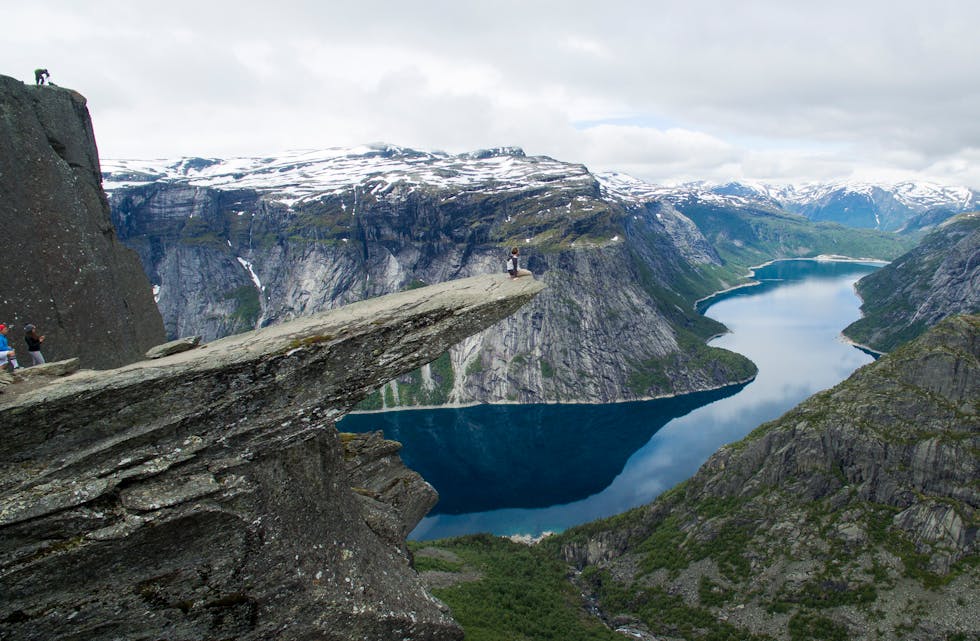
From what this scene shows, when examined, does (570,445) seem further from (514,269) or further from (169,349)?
(169,349)

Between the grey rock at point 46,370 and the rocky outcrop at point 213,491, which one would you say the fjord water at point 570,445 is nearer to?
the rocky outcrop at point 213,491

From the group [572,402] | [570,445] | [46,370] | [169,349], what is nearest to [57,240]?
[169,349]

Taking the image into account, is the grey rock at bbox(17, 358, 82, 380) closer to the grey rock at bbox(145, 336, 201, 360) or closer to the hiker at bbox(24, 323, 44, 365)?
the grey rock at bbox(145, 336, 201, 360)

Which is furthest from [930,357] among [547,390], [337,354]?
[547,390]

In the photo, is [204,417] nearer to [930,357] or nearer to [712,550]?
[712,550]

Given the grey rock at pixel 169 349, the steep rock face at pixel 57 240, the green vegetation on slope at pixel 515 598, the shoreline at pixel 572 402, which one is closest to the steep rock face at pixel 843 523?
the green vegetation on slope at pixel 515 598

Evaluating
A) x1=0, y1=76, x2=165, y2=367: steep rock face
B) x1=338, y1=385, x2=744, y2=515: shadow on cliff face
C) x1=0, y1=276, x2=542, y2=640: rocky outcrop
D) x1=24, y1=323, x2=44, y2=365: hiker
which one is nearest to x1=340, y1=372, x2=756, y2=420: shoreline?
x1=338, y1=385, x2=744, y2=515: shadow on cliff face

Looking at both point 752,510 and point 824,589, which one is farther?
point 752,510
